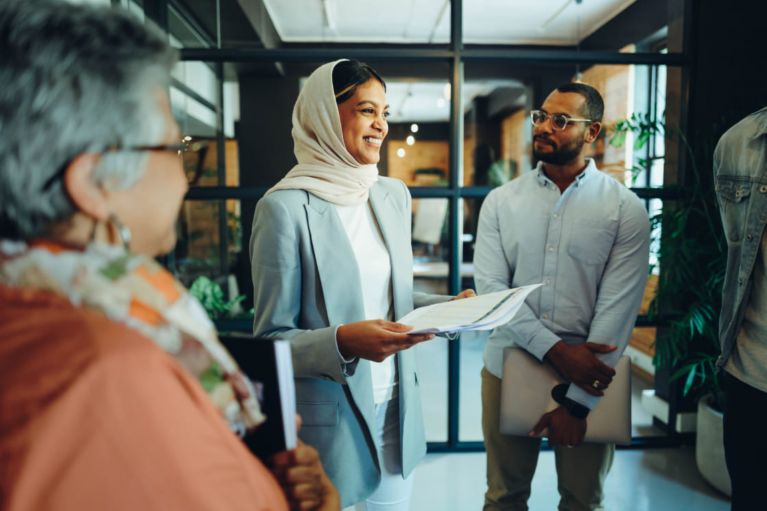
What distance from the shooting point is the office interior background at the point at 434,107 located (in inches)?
110

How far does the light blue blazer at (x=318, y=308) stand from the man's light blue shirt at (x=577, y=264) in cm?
64

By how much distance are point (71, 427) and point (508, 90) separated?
5676 millimetres

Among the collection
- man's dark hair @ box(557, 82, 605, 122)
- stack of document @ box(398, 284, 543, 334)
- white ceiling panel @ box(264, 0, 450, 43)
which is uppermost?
white ceiling panel @ box(264, 0, 450, 43)

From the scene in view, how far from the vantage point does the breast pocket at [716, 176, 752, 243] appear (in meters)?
1.50

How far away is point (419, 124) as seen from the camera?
12.1ft

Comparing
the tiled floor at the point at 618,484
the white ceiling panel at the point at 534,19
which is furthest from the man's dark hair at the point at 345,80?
the white ceiling panel at the point at 534,19

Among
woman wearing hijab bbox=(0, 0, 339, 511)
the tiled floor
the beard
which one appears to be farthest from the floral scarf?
the tiled floor

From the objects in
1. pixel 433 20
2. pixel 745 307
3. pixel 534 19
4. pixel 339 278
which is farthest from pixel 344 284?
pixel 534 19

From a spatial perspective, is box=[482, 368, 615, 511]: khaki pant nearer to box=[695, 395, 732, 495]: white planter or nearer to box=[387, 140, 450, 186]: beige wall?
box=[695, 395, 732, 495]: white planter

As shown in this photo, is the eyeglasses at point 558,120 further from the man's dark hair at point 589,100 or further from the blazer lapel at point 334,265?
the blazer lapel at point 334,265

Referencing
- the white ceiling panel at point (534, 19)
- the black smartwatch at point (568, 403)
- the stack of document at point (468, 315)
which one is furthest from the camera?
the white ceiling panel at point (534, 19)

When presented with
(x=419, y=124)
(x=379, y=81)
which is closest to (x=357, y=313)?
(x=379, y=81)

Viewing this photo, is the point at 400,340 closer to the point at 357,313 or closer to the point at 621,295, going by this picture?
the point at 357,313

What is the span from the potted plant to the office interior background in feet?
0.12
